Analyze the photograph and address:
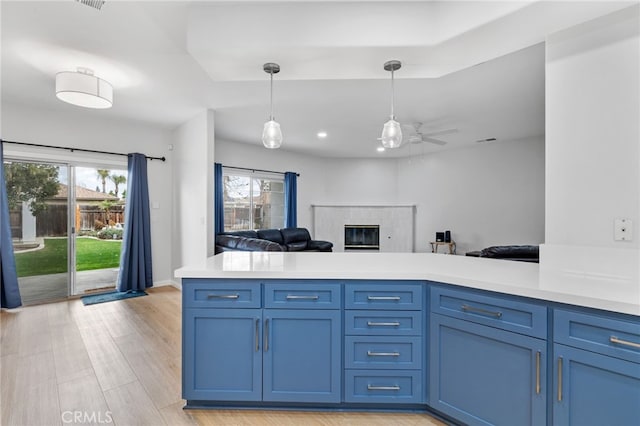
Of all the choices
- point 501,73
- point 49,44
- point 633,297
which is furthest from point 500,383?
point 49,44

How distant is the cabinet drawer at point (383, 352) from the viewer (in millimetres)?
1771

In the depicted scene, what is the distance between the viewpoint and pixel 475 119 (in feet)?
14.9

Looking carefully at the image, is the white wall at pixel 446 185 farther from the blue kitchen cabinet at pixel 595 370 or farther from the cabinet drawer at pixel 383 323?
the blue kitchen cabinet at pixel 595 370

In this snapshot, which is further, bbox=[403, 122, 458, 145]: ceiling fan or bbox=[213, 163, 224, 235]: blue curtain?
bbox=[213, 163, 224, 235]: blue curtain

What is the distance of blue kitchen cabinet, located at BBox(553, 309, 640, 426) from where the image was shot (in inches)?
47.0

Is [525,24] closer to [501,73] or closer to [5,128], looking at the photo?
[501,73]

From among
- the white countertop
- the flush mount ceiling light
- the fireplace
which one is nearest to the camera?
the white countertop

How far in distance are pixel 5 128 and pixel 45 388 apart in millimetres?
3492

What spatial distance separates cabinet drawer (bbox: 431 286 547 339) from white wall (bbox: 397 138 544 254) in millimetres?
5271

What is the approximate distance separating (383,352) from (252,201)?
5.02 m

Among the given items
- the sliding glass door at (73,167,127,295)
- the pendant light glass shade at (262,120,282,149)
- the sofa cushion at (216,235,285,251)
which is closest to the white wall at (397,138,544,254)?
the sofa cushion at (216,235,285,251)

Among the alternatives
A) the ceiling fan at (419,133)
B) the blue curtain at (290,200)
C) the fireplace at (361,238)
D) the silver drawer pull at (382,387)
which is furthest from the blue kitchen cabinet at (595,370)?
the fireplace at (361,238)

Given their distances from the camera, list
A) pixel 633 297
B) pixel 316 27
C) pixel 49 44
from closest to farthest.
Answer: pixel 633 297 < pixel 316 27 < pixel 49 44

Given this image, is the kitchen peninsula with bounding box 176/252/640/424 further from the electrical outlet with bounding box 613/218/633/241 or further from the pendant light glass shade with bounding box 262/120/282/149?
the pendant light glass shade with bounding box 262/120/282/149
